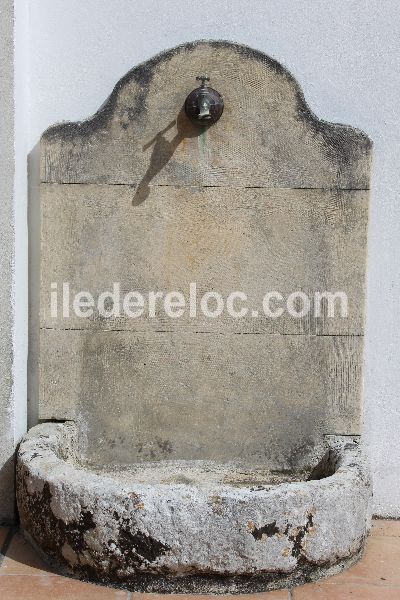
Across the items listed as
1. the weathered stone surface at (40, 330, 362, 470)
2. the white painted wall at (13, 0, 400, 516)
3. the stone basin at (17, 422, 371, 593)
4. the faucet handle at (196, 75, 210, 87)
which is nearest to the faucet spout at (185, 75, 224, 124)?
the faucet handle at (196, 75, 210, 87)

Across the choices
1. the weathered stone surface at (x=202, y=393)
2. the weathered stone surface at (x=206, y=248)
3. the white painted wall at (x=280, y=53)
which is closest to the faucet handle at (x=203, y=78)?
the white painted wall at (x=280, y=53)

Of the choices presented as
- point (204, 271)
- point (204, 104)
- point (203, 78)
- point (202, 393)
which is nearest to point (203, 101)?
point (204, 104)

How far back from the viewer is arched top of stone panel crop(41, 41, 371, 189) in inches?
143

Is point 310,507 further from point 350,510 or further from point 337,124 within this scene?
point 337,124

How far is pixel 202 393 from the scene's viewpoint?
380cm

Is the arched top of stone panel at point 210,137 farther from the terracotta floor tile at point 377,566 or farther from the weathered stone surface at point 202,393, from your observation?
the terracotta floor tile at point 377,566

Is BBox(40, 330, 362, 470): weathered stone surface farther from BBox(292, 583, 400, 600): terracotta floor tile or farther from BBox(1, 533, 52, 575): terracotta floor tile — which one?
BBox(292, 583, 400, 600): terracotta floor tile

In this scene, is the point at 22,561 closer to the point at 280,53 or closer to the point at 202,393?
the point at 202,393

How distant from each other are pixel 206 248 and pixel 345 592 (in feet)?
5.32

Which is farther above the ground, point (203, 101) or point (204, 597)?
point (203, 101)

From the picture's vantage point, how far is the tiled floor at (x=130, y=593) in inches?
121

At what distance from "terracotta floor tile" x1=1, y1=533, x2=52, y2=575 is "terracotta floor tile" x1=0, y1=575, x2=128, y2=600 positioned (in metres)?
0.04

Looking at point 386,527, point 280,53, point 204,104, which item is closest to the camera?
point 204,104

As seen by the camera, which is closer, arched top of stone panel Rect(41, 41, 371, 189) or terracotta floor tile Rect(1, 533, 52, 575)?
terracotta floor tile Rect(1, 533, 52, 575)
